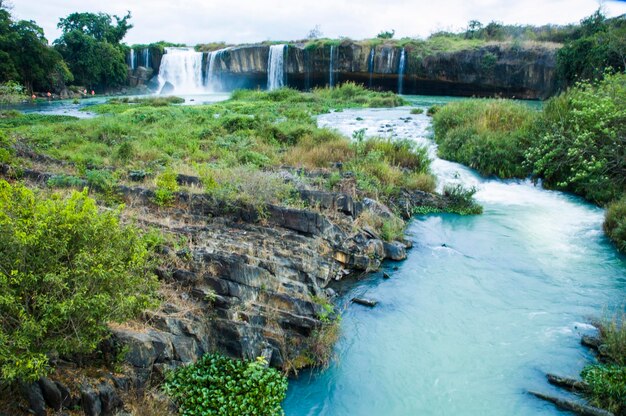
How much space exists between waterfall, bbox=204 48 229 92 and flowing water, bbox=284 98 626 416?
139ft

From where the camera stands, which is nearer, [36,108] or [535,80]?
[36,108]

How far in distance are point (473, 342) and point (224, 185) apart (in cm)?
623

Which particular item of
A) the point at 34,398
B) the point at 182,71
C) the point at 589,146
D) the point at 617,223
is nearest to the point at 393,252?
the point at 617,223

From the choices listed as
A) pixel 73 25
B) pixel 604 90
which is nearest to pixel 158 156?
pixel 604 90

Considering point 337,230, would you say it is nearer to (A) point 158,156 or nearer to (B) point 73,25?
(A) point 158,156

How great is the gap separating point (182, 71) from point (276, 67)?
435 inches

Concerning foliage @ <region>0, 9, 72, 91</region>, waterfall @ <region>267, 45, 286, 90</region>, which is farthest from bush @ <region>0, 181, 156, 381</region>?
waterfall @ <region>267, 45, 286, 90</region>

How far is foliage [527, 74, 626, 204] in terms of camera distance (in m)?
13.7

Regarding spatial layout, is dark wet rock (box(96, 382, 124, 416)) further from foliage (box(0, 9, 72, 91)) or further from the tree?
the tree

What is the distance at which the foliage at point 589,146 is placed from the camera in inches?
538

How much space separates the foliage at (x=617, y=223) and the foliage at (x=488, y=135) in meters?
4.12

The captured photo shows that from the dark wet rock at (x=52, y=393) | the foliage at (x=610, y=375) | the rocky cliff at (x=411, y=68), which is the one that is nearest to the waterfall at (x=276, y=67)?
the rocky cliff at (x=411, y=68)

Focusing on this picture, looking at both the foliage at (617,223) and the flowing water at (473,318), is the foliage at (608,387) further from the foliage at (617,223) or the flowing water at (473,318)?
the foliage at (617,223)

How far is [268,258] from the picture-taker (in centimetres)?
866
